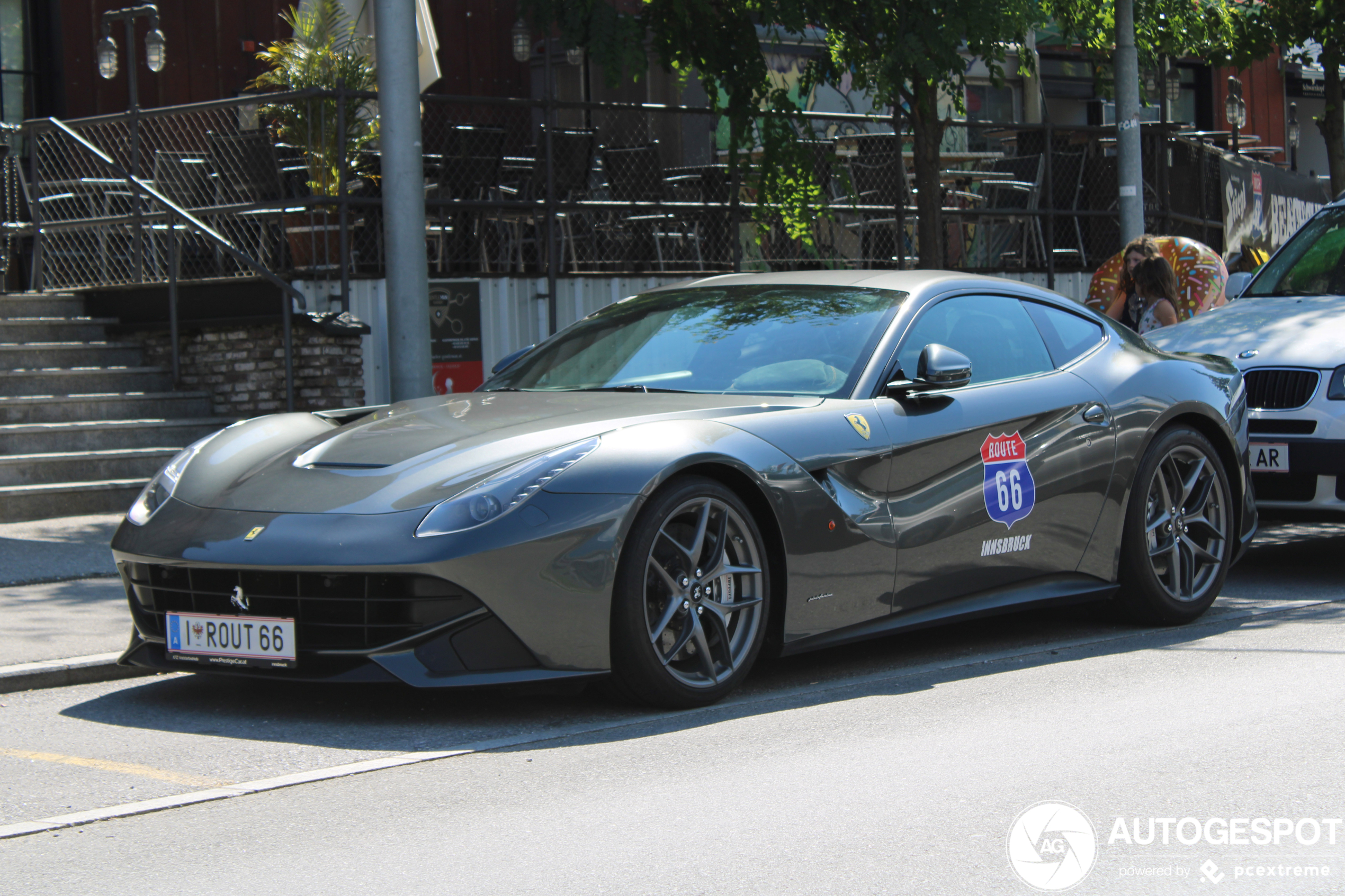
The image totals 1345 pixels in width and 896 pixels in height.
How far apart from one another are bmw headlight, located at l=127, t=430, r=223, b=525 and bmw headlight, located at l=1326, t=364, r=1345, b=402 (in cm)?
524

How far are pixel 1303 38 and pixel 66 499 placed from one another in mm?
13910

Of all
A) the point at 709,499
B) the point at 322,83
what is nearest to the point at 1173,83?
the point at 322,83

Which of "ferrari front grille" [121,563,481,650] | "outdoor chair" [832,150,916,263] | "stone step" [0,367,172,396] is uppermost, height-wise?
"outdoor chair" [832,150,916,263]

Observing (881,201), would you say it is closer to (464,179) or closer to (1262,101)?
(464,179)

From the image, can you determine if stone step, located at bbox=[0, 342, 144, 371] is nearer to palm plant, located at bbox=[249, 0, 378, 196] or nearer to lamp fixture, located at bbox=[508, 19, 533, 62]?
palm plant, located at bbox=[249, 0, 378, 196]

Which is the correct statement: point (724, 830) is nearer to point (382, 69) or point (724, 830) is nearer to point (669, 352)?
point (669, 352)

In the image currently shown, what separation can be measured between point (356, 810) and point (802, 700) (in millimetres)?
1841

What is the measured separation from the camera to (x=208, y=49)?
1864 cm

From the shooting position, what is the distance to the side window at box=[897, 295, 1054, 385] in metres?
6.52

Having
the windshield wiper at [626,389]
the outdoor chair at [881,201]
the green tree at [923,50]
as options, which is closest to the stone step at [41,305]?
the green tree at [923,50]

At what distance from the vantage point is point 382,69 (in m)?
9.51

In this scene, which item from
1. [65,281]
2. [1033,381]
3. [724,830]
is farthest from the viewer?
[65,281]

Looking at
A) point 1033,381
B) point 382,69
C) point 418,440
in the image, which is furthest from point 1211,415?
point 382,69

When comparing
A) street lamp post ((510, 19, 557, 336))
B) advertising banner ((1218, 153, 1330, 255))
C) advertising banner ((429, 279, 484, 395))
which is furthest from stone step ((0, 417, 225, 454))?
advertising banner ((1218, 153, 1330, 255))
